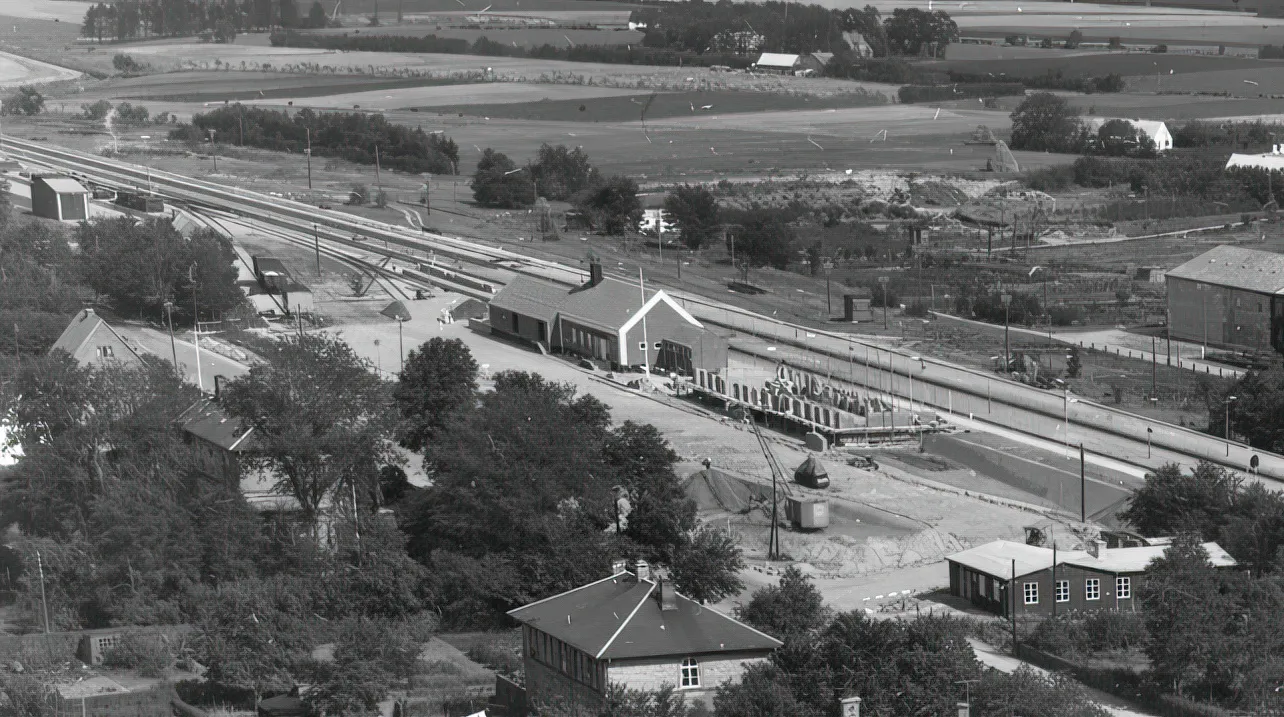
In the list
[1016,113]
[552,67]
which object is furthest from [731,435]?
[552,67]

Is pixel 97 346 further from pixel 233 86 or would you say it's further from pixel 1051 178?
pixel 233 86

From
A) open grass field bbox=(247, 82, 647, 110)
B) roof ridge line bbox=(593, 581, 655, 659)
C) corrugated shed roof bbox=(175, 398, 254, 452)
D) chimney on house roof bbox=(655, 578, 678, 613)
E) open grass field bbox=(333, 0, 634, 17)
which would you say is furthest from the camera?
open grass field bbox=(333, 0, 634, 17)

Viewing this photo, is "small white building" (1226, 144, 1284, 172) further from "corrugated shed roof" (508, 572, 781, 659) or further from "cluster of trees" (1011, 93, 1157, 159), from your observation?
"corrugated shed roof" (508, 572, 781, 659)

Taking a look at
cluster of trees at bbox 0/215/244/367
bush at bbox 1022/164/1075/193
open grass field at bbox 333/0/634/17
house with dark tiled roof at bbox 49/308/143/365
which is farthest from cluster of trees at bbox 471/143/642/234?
open grass field at bbox 333/0/634/17

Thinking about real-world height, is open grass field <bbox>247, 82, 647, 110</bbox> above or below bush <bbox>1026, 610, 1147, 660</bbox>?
above

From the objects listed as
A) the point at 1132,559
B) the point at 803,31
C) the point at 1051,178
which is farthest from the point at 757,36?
the point at 1132,559

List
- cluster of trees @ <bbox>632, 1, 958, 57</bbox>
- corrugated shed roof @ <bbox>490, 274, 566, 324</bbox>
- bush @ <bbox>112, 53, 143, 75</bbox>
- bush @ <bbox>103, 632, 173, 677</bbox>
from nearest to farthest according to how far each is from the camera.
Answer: bush @ <bbox>103, 632, 173, 677</bbox> < corrugated shed roof @ <bbox>490, 274, 566, 324</bbox> < cluster of trees @ <bbox>632, 1, 958, 57</bbox> < bush @ <bbox>112, 53, 143, 75</bbox>
